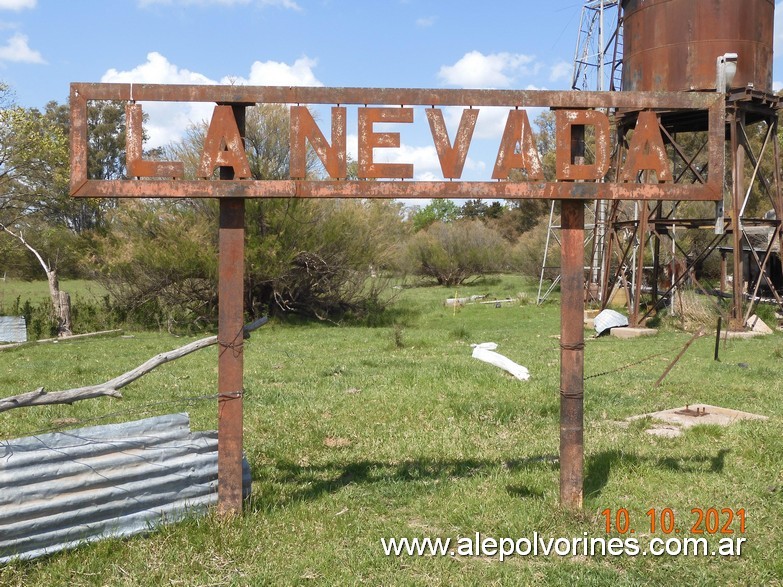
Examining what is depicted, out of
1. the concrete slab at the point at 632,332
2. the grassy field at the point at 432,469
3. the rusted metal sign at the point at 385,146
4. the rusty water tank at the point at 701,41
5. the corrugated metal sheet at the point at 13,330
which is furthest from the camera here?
the concrete slab at the point at 632,332

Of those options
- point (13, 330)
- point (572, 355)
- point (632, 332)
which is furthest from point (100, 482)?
point (632, 332)

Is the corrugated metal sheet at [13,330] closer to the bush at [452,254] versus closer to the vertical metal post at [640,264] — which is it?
the vertical metal post at [640,264]

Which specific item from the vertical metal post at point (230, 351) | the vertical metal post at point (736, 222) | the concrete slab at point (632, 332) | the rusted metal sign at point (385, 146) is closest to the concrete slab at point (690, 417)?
the rusted metal sign at point (385, 146)

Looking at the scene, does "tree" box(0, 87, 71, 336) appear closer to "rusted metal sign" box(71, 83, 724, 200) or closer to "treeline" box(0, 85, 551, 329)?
"treeline" box(0, 85, 551, 329)

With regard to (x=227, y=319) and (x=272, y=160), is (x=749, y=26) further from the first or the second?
(x=227, y=319)

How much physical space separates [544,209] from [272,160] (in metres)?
37.1

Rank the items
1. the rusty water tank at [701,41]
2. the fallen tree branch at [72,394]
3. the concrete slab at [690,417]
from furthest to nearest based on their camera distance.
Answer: the rusty water tank at [701,41] → the concrete slab at [690,417] → the fallen tree branch at [72,394]

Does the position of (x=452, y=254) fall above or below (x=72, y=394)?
above

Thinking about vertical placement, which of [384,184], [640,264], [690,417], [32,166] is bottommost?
[690,417]

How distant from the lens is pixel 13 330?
1841 centimetres

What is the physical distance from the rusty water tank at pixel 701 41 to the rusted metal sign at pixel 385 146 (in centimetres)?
1335

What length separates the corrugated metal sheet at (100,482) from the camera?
4.39 m

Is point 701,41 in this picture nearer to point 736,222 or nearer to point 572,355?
point 736,222

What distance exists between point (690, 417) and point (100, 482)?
243 inches
